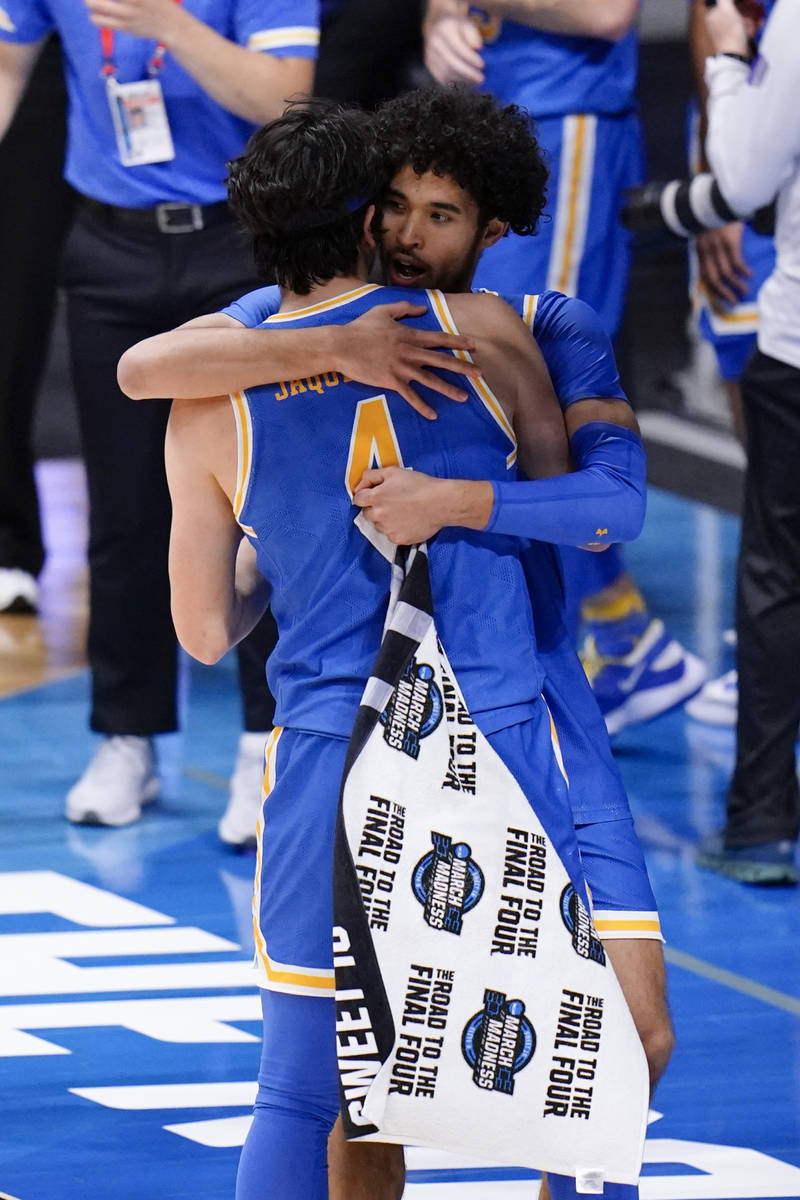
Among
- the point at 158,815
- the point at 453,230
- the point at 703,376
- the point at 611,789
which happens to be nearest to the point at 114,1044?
the point at 158,815

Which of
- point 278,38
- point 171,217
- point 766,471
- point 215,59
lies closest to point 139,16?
point 215,59

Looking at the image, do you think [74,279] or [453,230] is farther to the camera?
[74,279]

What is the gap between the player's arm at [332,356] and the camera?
2.09 metres

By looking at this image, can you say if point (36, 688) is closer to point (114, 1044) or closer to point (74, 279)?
point (74, 279)

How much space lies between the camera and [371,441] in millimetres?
2129

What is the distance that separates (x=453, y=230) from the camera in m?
2.22

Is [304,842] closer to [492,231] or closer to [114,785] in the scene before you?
[492,231]

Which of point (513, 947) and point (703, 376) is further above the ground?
point (513, 947)

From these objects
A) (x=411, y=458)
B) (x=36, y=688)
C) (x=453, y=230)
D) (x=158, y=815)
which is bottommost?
(x=36, y=688)

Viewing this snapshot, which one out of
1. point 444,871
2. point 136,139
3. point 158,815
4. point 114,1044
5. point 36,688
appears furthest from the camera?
point 36,688

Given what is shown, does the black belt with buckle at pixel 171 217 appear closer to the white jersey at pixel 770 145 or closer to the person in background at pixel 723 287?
the white jersey at pixel 770 145

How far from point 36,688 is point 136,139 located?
179cm

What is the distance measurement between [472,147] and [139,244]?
6.17 ft

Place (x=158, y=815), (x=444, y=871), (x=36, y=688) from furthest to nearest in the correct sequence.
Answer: (x=36, y=688) < (x=158, y=815) < (x=444, y=871)
